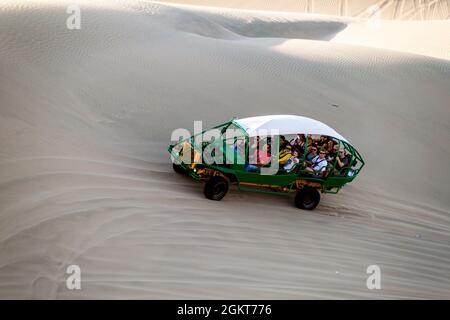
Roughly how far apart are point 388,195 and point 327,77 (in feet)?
15.2

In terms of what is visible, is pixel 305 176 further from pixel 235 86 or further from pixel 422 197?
pixel 235 86

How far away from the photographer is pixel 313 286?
19.6 ft

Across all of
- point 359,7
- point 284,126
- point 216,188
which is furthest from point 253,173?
point 359,7

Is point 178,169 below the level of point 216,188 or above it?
above

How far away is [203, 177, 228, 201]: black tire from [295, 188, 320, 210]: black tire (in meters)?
1.31

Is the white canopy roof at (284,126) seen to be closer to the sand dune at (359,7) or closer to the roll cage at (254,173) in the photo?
the roll cage at (254,173)

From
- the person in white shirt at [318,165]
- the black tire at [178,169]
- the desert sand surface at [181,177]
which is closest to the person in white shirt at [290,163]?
the person in white shirt at [318,165]

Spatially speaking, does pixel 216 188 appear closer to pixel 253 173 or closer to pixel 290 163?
pixel 253 173

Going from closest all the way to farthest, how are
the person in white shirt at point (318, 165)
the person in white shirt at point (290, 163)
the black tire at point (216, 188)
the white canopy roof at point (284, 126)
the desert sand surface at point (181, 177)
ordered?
the desert sand surface at point (181, 177), the black tire at point (216, 188), the white canopy roof at point (284, 126), the person in white shirt at point (290, 163), the person in white shirt at point (318, 165)

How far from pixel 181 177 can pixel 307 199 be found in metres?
2.10

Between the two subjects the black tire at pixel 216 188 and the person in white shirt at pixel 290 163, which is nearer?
the black tire at pixel 216 188

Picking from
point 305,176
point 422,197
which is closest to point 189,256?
point 305,176

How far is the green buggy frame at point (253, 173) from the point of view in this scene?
24.4ft

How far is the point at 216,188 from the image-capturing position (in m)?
7.41
